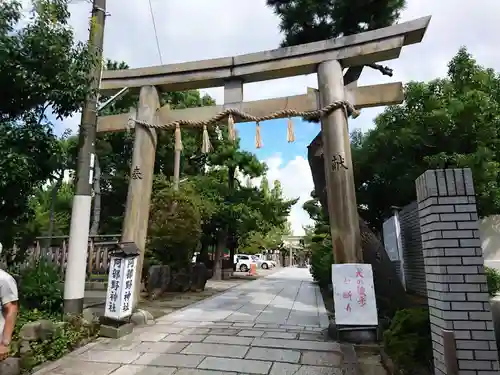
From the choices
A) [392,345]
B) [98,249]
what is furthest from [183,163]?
[392,345]

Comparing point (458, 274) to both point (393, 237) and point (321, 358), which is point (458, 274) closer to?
point (321, 358)

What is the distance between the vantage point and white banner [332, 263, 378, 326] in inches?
228

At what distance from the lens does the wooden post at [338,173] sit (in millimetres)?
6250

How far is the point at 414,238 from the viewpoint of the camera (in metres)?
8.27

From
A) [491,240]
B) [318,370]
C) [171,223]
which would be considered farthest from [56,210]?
[491,240]

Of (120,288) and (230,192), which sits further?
(230,192)

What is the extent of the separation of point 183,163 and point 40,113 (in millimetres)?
15571

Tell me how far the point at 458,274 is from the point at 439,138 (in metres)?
8.10

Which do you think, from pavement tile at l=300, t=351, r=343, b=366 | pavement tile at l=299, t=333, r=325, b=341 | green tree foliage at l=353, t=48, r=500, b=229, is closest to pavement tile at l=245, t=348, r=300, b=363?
pavement tile at l=300, t=351, r=343, b=366

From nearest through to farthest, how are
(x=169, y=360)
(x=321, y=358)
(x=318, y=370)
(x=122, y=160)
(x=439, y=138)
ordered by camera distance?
(x=318, y=370) → (x=169, y=360) → (x=321, y=358) → (x=439, y=138) → (x=122, y=160)

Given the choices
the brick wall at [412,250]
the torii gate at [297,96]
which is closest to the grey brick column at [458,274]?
the torii gate at [297,96]

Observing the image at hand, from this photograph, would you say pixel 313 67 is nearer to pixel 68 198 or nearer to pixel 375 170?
pixel 375 170

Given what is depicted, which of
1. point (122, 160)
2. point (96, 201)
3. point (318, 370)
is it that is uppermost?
point (122, 160)

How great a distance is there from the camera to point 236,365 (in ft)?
15.1
